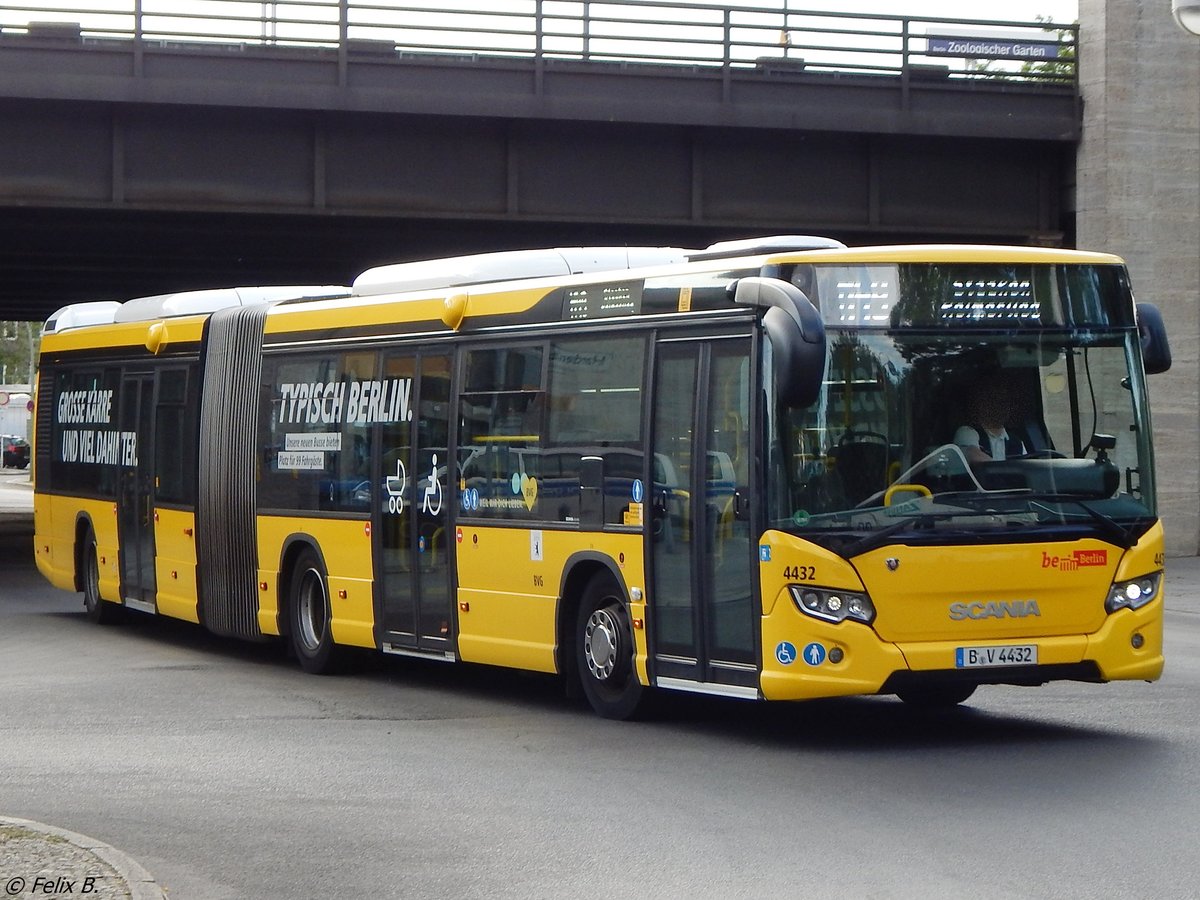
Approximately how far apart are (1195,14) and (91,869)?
43.2 ft

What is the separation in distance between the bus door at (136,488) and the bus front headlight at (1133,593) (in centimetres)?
995

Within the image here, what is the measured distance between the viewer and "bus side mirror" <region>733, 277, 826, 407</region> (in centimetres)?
984

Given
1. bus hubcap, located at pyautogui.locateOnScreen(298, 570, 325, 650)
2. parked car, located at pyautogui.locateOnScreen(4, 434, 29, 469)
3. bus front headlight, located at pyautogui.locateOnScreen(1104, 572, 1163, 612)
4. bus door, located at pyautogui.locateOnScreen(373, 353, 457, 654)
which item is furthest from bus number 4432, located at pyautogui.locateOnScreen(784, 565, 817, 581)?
parked car, located at pyautogui.locateOnScreen(4, 434, 29, 469)

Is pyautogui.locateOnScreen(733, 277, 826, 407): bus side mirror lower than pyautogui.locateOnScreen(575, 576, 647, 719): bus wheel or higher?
higher

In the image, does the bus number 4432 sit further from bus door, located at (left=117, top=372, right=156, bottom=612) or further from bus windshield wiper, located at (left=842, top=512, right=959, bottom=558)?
bus door, located at (left=117, top=372, right=156, bottom=612)

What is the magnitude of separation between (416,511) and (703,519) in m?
3.32

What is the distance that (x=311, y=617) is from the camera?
15289 millimetres

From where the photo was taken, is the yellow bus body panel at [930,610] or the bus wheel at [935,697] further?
the bus wheel at [935,697]

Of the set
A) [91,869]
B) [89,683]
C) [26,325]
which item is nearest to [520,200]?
[89,683]

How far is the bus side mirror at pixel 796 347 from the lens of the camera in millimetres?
9844

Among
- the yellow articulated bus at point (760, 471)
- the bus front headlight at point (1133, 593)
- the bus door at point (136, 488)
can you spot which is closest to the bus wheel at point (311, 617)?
the yellow articulated bus at point (760, 471)

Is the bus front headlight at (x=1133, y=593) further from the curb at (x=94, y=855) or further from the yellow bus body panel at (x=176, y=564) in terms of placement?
the yellow bus body panel at (x=176, y=564)

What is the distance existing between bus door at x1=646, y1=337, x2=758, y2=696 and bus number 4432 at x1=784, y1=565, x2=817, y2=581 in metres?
0.26

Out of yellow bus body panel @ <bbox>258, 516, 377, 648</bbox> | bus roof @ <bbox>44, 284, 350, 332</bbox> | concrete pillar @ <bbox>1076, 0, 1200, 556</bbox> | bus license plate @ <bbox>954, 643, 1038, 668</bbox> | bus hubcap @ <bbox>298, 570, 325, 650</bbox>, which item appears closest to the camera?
bus license plate @ <bbox>954, 643, 1038, 668</bbox>
